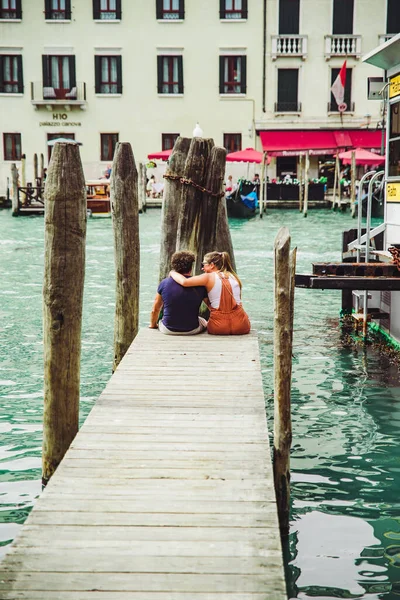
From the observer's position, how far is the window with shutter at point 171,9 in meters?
39.4

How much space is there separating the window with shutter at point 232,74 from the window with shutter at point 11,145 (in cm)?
942

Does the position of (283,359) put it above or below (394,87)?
below

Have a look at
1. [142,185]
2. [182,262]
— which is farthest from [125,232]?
[142,185]

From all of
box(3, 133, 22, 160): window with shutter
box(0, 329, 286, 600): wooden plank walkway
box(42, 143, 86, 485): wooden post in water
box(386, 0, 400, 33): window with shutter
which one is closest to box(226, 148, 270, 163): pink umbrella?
box(386, 0, 400, 33): window with shutter

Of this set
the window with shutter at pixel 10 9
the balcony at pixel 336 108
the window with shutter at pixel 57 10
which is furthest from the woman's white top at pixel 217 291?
the window with shutter at pixel 10 9

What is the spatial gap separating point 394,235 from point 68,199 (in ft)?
20.6

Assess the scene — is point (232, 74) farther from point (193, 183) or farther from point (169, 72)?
point (193, 183)

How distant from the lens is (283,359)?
5.24m

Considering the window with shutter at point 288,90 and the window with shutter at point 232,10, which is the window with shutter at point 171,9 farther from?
the window with shutter at point 288,90

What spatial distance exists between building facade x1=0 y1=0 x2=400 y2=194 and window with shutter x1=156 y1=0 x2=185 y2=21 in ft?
0.18

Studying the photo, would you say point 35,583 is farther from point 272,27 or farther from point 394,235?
point 272,27

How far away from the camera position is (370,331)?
39.3 feet

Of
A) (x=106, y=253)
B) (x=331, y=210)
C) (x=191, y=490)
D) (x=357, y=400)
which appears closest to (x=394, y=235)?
(x=357, y=400)

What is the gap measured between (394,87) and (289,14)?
1183 inches
